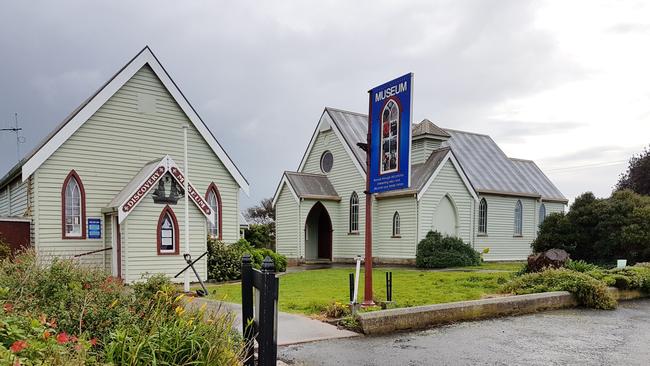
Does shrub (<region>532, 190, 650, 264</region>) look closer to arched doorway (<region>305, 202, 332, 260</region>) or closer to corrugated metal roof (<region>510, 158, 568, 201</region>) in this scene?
corrugated metal roof (<region>510, 158, 568, 201</region>)

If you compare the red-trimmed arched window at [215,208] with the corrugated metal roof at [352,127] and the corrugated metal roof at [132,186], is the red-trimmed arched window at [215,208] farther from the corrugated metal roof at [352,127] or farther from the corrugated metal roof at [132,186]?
the corrugated metal roof at [352,127]

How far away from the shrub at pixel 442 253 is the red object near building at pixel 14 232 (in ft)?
55.5

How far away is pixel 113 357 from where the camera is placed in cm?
399

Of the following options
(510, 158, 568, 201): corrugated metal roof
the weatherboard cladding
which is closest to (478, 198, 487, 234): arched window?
(510, 158, 568, 201): corrugated metal roof

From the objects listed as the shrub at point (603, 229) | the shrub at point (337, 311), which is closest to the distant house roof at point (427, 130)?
the shrub at point (603, 229)

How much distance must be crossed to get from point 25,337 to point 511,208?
30478mm

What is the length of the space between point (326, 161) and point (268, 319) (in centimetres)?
2660

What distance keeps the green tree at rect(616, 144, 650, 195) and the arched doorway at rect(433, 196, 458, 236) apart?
20822 millimetres

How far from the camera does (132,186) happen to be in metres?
16.8

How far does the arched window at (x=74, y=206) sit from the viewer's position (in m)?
16.9

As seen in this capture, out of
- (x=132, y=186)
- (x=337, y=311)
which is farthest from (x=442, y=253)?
(x=337, y=311)

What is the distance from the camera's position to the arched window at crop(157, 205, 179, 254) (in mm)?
16719

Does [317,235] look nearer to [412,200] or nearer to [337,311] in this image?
[412,200]

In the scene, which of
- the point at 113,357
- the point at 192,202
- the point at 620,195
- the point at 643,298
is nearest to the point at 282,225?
the point at 192,202
